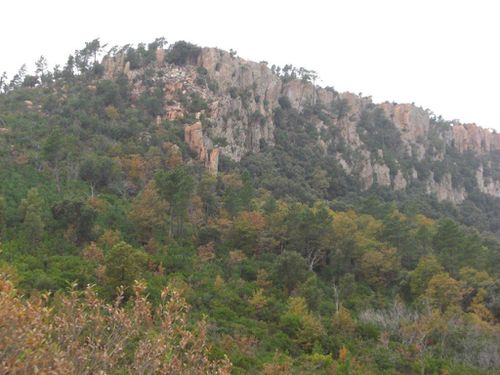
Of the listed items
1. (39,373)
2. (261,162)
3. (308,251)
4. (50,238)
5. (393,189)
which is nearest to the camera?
(39,373)

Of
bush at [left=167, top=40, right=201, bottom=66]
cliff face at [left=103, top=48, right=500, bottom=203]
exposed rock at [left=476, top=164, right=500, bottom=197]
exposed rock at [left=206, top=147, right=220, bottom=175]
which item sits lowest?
exposed rock at [left=206, top=147, right=220, bottom=175]

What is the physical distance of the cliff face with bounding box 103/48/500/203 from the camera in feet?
182

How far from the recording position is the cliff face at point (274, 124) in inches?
2184

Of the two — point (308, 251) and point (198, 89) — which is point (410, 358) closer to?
point (308, 251)

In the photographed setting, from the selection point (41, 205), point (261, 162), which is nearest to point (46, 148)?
point (41, 205)

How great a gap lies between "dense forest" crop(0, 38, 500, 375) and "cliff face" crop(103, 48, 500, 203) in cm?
217

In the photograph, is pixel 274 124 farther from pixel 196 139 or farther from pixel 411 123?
pixel 411 123

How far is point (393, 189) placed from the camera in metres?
68.8

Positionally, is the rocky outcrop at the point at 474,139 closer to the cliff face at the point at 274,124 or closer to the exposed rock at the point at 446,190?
the cliff face at the point at 274,124

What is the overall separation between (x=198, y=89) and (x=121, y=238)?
104ft

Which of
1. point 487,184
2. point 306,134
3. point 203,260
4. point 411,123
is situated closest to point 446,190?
point 487,184

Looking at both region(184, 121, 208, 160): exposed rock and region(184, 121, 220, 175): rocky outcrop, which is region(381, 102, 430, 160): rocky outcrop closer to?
region(184, 121, 220, 175): rocky outcrop

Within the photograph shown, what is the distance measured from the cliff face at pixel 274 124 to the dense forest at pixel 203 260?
217cm

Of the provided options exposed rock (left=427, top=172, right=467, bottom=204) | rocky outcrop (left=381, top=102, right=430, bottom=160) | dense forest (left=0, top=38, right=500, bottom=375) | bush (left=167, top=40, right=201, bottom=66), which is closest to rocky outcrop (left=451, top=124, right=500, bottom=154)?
rocky outcrop (left=381, top=102, right=430, bottom=160)
